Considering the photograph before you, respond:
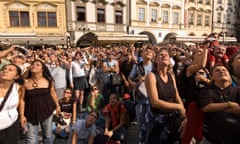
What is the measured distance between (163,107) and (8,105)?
1.97 m

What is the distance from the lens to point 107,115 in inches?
166

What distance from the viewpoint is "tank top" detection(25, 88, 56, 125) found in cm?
343

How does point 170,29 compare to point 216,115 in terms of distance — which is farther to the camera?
point 170,29

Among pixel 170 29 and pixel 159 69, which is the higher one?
pixel 170 29

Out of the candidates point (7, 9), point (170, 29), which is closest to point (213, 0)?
point (170, 29)

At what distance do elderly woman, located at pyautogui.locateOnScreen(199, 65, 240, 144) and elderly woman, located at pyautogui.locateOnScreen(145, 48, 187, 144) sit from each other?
1.22 ft

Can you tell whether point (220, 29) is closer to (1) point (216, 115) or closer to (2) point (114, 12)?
(2) point (114, 12)

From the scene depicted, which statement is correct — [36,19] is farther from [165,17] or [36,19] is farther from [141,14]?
[165,17]

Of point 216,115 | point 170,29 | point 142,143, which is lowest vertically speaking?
point 142,143

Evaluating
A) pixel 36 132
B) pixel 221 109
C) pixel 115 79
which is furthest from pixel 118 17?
pixel 221 109

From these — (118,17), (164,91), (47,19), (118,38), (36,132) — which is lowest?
(36,132)

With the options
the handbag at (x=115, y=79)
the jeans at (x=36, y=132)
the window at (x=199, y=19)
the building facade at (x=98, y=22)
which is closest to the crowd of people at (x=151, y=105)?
the jeans at (x=36, y=132)

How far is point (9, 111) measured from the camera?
A: 292 cm

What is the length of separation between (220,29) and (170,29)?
9.83 metres
